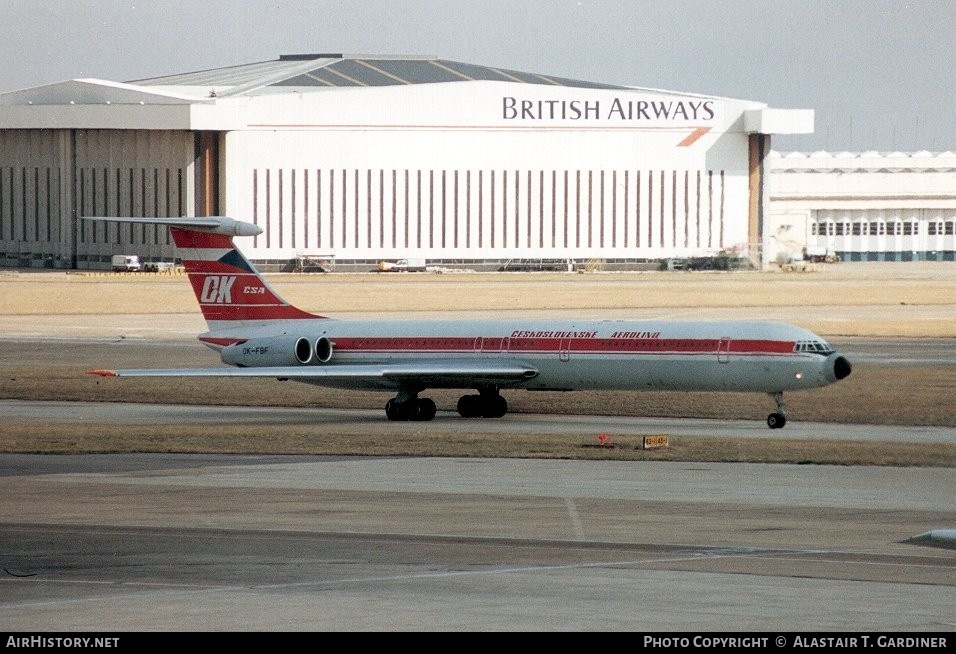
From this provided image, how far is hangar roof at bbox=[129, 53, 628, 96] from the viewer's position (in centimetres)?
15050

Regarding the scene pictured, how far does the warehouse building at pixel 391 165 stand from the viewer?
148 metres

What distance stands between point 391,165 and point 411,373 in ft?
353

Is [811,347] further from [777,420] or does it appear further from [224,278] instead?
[224,278]

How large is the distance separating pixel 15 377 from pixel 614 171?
350ft

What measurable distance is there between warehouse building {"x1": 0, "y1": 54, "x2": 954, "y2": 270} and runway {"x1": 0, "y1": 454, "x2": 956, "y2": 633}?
114 m

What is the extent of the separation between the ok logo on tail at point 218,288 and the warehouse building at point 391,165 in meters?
94.9

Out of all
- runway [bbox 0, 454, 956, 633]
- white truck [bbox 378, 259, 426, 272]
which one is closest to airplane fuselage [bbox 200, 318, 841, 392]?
runway [bbox 0, 454, 956, 633]

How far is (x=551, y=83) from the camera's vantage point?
15750 centimetres

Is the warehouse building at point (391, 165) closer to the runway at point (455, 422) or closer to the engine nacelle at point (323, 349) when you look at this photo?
the runway at point (455, 422)

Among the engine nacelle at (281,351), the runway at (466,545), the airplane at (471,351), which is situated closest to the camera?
the runway at (466,545)

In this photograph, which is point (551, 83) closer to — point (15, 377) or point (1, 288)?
point (1, 288)

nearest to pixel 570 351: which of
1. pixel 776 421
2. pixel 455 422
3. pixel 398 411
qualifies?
pixel 455 422

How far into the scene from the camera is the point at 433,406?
47.7 m

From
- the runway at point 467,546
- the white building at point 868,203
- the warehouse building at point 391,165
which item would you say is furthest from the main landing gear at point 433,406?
the white building at point 868,203
